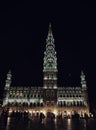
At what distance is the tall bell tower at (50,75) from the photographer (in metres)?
79.7

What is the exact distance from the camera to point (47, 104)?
7844cm

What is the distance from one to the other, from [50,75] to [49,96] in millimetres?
8773

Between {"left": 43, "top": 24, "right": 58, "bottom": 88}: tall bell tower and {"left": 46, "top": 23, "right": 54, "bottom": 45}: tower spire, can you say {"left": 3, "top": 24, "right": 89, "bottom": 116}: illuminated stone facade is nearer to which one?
{"left": 43, "top": 24, "right": 58, "bottom": 88}: tall bell tower

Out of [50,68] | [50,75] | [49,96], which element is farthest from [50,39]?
[49,96]

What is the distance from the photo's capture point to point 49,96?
3147 inches

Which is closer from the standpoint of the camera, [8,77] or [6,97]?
[6,97]

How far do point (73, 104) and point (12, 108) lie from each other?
23.7 meters

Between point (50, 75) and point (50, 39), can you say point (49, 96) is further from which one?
point (50, 39)

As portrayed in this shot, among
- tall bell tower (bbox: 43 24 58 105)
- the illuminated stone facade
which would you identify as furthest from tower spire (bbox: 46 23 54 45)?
the illuminated stone facade

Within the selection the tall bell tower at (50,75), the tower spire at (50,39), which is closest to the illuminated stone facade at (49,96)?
the tall bell tower at (50,75)

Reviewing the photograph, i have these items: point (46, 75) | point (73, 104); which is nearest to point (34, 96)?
point (46, 75)

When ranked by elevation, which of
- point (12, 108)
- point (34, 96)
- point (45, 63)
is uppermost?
point (45, 63)

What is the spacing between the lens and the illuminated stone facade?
78500 mm

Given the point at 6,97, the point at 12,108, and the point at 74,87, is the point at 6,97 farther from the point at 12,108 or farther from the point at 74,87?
the point at 74,87
